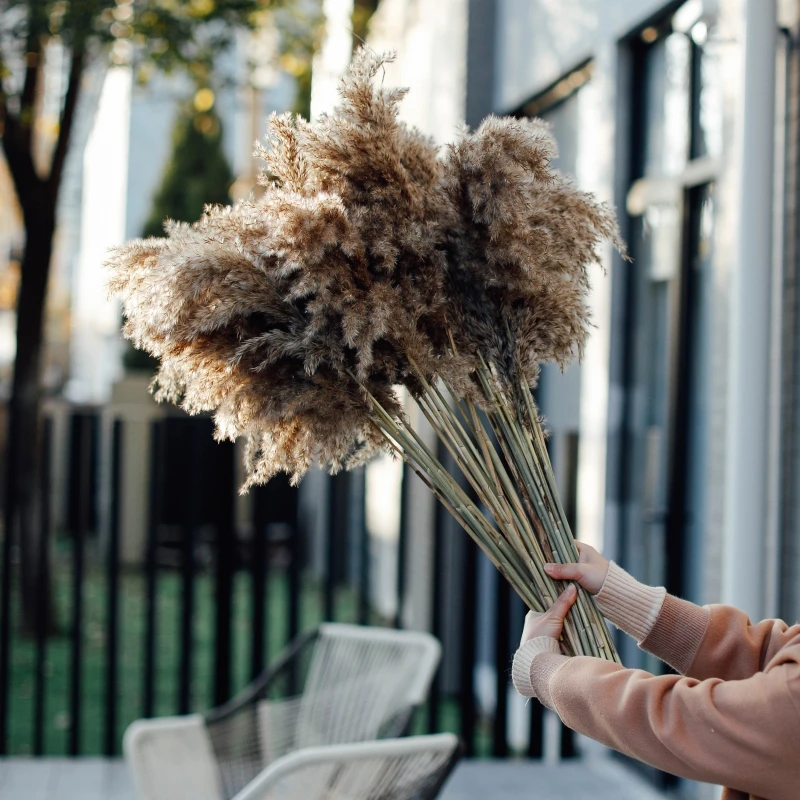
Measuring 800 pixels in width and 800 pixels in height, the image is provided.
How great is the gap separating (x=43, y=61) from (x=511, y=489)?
20.9ft

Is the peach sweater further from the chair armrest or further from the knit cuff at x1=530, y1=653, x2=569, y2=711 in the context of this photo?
the chair armrest

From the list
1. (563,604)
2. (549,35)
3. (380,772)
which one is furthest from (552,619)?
(549,35)

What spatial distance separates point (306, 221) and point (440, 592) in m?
3.52

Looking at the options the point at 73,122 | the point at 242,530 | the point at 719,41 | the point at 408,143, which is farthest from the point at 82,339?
the point at 408,143

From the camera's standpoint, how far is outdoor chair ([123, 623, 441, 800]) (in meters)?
3.37

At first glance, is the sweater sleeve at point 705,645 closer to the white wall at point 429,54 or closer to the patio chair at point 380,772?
the patio chair at point 380,772

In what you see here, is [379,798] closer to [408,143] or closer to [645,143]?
[408,143]

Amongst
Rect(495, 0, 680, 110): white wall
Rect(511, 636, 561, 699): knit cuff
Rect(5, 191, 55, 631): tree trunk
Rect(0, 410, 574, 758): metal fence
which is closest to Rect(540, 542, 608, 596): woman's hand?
Rect(511, 636, 561, 699): knit cuff

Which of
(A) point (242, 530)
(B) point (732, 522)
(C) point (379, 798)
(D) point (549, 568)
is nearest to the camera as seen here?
(D) point (549, 568)

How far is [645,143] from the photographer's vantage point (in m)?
4.85

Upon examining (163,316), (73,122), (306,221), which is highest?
(73,122)

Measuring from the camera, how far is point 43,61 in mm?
7148

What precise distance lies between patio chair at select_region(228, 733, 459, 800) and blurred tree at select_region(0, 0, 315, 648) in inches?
153

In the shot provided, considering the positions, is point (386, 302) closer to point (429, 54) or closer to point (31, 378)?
point (31, 378)
